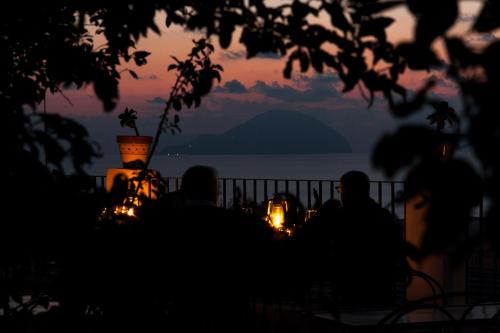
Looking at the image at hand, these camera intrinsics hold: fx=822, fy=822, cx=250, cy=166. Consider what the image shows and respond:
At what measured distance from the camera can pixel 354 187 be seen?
4.90 meters

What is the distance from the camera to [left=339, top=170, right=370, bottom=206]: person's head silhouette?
16.1 feet

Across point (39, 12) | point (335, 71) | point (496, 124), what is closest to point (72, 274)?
point (39, 12)

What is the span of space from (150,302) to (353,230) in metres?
0.56

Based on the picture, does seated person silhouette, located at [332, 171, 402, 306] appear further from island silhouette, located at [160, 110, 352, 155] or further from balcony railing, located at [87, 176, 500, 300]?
island silhouette, located at [160, 110, 352, 155]

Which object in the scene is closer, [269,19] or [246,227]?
[269,19]

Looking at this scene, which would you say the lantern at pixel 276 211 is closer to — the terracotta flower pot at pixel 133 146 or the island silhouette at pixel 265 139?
the terracotta flower pot at pixel 133 146

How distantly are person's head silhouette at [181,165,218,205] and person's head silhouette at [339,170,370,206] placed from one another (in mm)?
1177

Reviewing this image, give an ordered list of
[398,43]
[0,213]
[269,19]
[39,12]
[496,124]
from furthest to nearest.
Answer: [39,12] → [269,19] → [0,213] → [398,43] → [496,124]

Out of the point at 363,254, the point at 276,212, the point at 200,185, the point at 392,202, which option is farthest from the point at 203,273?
the point at 276,212

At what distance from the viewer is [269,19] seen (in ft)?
6.70

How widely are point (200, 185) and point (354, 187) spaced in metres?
1.39

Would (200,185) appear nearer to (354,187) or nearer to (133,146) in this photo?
(354,187)

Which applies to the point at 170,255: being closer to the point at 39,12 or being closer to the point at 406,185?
the point at 39,12

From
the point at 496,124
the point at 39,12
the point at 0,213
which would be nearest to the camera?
the point at 496,124
